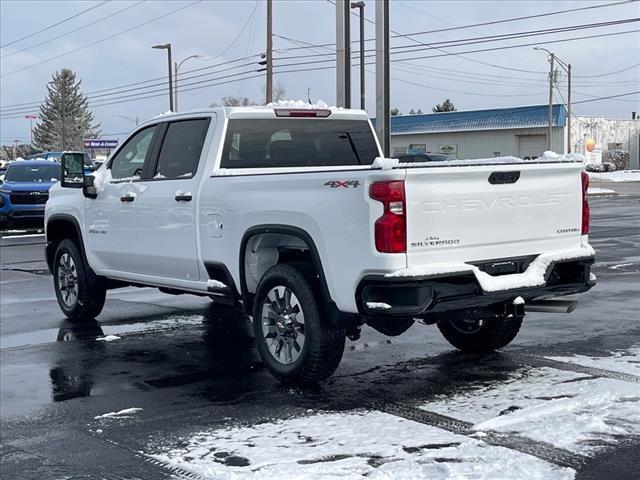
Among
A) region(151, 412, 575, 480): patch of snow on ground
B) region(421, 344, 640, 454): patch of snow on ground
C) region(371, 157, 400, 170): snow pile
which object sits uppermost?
region(371, 157, 400, 170): snow pile

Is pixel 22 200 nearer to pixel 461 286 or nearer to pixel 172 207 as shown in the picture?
pixel 172 207

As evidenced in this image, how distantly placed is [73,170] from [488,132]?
67.2 m

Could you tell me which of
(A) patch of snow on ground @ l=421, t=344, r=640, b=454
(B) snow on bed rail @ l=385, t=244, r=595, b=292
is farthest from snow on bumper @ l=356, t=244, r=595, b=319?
(A) patch of snow on ground @ l=421, t=344, r=640, b=454

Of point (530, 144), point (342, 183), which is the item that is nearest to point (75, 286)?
point (342, 183)

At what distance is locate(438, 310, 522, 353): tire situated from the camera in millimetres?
7668

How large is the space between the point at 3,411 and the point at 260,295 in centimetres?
203

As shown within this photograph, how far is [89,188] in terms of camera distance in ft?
30.4

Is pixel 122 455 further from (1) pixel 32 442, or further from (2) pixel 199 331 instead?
(2) pixel 199 331

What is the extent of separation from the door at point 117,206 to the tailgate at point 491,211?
3518 mm

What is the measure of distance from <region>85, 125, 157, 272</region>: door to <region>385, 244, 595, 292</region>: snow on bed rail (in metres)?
3.57

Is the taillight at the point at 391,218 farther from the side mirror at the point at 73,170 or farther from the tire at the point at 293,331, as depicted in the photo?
the side mirror at the point at 73,170

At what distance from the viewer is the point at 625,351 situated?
770cm

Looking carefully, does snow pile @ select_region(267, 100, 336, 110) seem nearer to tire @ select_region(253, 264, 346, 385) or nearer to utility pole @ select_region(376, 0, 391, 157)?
tire @ select_region(253, 264, 346, 385)

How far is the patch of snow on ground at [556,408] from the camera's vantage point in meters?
5.32
